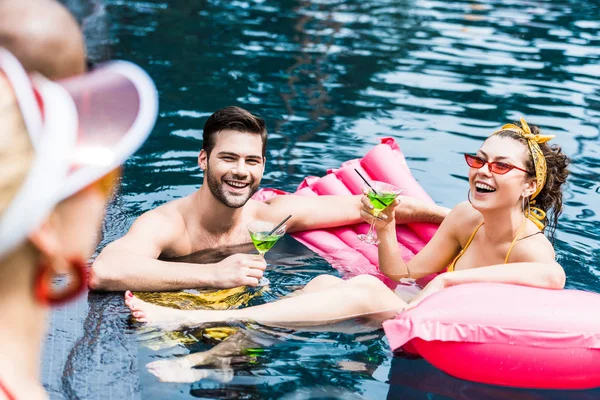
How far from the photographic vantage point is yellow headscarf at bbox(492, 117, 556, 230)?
13.2 feet

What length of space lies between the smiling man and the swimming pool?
0.23 meters

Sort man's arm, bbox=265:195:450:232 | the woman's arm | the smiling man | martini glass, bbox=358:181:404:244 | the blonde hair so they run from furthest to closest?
1. man's arm, bbox=265:195:450:232
2. the woman's arm
3. martini glass, bbox=358:181:404:244
4. the smiling man
5. the blonde hair

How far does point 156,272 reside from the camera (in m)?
4.24

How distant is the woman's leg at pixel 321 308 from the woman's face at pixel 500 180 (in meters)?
0.70

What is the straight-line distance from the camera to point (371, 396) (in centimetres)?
352

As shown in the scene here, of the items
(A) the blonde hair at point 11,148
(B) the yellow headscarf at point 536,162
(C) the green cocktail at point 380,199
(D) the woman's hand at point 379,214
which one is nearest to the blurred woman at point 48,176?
(A) the blonde hair at point 11,148

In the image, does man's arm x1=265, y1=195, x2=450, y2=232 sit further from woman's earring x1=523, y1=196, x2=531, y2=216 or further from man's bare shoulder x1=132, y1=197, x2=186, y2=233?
woman's earring x1=523, y1=196, x2=531, y2=216

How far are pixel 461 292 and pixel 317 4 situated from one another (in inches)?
509

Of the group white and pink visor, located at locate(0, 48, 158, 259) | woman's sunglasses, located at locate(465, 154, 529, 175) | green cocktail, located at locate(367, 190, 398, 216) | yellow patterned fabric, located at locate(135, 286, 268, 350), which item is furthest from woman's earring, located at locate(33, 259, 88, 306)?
green cocktail, located at locate(367, 190, 398, 216)

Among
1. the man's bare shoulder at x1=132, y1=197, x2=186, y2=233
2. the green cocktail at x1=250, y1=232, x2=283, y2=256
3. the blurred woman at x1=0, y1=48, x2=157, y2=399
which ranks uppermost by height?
the blurred woman at x1=0, y1=48, x2=157, y2=399

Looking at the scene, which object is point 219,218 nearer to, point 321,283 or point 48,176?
→ point 321,283

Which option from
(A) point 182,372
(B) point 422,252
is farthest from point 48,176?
(B) point 422,252

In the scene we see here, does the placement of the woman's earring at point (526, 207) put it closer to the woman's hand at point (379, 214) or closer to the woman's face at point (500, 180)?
the woman's face at point (500, 180)

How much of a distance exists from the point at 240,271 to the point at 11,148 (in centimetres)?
302
